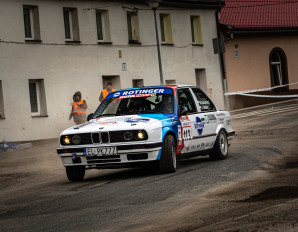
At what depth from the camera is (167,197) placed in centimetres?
913

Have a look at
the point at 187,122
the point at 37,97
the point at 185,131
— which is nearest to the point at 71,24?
the point at 37,97

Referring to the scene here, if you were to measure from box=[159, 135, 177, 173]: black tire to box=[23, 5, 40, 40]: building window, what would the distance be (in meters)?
16.8

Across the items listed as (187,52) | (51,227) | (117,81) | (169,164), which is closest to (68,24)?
(117,81)

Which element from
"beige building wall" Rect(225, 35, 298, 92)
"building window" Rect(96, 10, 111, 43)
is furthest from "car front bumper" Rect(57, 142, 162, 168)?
"beige building wall" Rect(225, 35, 298, 92)

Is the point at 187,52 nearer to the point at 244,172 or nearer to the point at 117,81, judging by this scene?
the point at 117,81

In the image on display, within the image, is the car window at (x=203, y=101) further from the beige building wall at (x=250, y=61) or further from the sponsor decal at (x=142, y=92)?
the beige building wall at (x=250, y=61)

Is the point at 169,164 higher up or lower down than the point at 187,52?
lower down

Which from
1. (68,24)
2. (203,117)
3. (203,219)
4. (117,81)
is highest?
(68,24)

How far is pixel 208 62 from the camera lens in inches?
1467

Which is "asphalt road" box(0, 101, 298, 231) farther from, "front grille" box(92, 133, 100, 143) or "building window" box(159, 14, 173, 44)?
"building window" box(159, 14, 173, 44)

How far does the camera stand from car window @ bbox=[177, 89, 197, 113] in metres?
13.1

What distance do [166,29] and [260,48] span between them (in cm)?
771

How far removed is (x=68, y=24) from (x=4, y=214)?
831 inches

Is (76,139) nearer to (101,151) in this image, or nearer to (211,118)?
(101,151)
